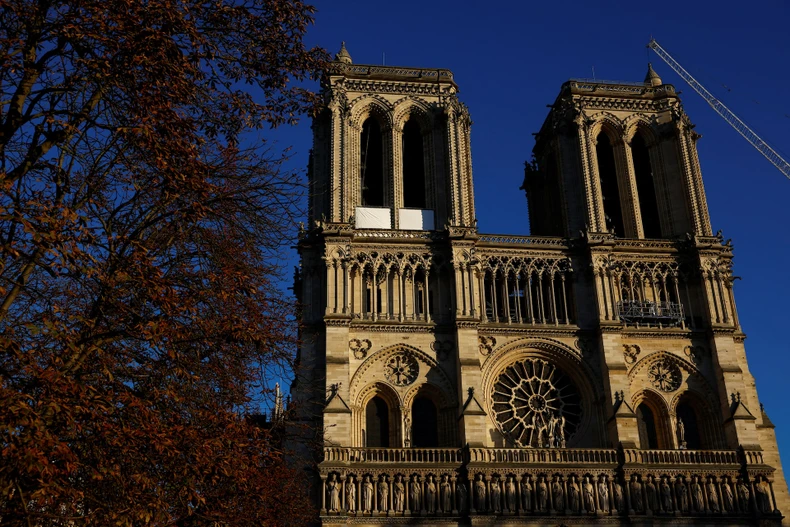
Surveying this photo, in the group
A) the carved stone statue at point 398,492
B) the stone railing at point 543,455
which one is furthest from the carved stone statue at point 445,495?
the carved stone statue at point 398,492

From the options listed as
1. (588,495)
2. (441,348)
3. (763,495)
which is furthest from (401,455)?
(763,495)

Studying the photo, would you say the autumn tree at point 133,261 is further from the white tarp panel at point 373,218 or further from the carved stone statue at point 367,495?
the white tarp panel at point 373,218

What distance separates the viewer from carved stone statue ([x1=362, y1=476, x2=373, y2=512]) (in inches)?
1169

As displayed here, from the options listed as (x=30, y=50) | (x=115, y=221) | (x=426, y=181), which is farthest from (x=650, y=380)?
(x=30, y=50)

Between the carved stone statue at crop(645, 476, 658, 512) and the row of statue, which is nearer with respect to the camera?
the row of statue

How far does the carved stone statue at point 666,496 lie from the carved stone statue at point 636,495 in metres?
0.81

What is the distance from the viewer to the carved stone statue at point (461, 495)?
30.1 meters

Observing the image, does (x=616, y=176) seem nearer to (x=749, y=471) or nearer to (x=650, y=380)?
(x=650, y=380)

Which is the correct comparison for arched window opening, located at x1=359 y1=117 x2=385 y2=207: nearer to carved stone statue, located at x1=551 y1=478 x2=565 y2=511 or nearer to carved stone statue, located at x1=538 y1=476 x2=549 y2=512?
carved stone statue, located at x1=538 y1=476 x2=549 y2=512

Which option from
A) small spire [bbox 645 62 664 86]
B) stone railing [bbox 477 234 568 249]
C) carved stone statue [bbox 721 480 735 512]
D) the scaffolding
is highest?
small spire [bbox 645 62 664 86]

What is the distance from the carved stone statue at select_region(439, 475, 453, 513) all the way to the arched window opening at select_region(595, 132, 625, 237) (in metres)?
14.6

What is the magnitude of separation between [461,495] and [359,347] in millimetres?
6677

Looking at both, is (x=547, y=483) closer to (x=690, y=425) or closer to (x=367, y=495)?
(x=367, y=495)

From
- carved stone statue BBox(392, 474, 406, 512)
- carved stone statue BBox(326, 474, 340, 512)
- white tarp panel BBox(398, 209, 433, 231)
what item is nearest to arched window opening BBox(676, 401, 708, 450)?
carved stone statue BBox(392, 474, 406, 512)
